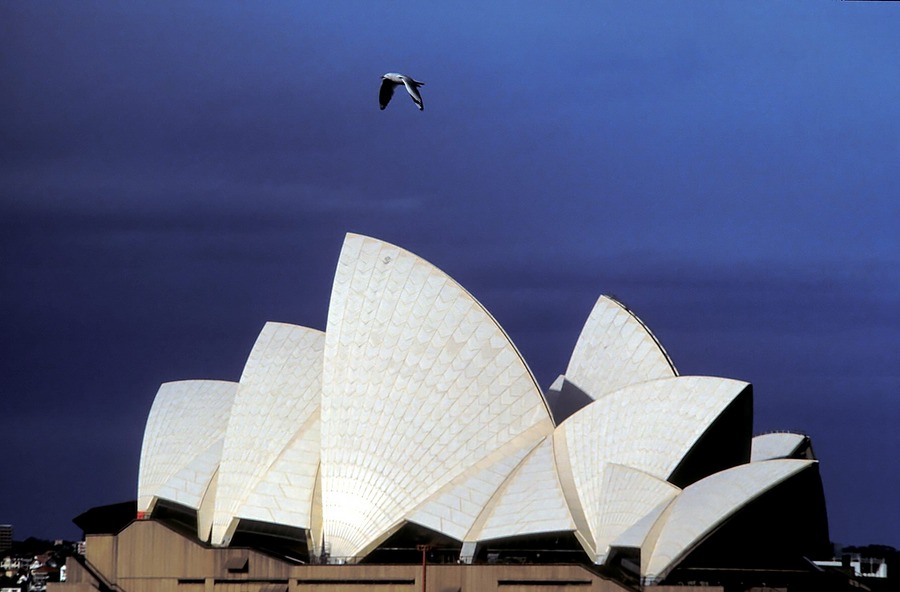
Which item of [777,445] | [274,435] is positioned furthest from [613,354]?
[274,435]

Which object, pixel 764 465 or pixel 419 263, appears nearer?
pixel 764 465

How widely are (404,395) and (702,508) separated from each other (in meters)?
11.2

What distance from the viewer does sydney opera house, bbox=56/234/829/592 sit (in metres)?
43.6

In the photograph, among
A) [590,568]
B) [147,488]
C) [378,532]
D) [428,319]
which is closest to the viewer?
[590,568]

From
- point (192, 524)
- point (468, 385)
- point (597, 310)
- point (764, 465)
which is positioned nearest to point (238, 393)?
point (192, 524)

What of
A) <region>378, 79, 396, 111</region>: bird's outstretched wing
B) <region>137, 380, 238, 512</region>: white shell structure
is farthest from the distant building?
<region>378, 79, 396, 111</region>: bird's outstretched wing

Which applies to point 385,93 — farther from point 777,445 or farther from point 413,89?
point 777,445

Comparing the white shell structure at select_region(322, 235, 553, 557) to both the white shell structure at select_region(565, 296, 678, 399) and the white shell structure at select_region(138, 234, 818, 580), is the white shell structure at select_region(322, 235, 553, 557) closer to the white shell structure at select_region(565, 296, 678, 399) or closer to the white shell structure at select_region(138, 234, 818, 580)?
the white shell structure at select_region(138, 234, 818, 580)

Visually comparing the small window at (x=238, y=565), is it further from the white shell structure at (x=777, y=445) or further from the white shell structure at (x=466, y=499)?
the white shell structure at (x=777, y=445)

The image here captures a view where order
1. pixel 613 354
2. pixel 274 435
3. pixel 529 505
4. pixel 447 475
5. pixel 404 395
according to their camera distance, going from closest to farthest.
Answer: pixel 529 505, pixel 447 475, pixel 404 395, pixel 274 435, pixel 613 354

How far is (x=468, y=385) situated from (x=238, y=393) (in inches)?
326

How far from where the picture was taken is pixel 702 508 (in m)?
42.4

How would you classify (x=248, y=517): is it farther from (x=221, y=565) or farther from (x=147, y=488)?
(x=147, y=488)

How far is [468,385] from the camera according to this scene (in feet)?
163
